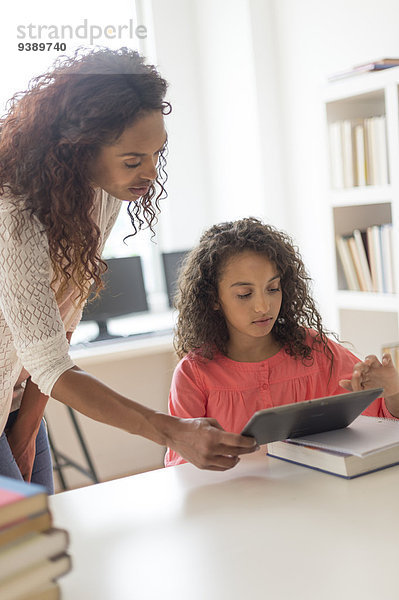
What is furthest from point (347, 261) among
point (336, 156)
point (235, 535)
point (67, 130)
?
point (235, 535)

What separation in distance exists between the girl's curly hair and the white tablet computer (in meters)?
0.44

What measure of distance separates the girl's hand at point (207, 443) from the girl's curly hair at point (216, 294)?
A: 532 mm

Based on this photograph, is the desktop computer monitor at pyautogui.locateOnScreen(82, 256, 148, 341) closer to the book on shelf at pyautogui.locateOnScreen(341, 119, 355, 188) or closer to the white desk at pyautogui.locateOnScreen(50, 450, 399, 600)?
the book on shelf at pyautogui.locateOnScreen(341, 119, 355, 188)

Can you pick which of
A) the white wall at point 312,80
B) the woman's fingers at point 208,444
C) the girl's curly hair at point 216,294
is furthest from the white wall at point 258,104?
the woman's fingers at point 208,444

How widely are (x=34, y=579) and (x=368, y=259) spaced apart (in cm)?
242

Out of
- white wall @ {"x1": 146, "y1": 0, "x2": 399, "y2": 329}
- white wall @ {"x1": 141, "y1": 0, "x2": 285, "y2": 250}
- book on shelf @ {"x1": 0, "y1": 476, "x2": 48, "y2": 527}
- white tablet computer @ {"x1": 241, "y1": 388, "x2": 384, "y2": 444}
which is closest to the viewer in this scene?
book on shelf @ {"x1": 0, "y1": 476, "x2": 48, "y2": 527}

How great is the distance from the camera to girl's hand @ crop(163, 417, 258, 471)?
1087 mm

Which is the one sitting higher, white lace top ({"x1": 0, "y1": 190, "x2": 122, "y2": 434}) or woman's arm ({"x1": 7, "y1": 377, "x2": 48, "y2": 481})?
white lace top ({"x1": 0, "y1": 190, "x2": 122, "y2": 434})

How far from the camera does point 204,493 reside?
1.10 meters

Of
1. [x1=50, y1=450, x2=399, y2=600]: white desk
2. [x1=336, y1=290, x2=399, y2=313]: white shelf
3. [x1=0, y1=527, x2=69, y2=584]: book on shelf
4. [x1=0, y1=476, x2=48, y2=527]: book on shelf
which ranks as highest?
[x1=0, y1=476, x2=48, y2=527]: book on shelf

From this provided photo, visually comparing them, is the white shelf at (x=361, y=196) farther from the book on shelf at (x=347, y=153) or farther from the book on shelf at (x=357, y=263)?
the book on shelf at (x=357, y=263)

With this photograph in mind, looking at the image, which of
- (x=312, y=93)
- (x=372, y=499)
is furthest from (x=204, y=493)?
(x=312, y=93)

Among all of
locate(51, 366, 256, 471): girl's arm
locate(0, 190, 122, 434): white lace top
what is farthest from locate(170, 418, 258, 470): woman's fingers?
locate(0, 190, 122, 434): white lace top

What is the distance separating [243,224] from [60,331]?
71 cm
